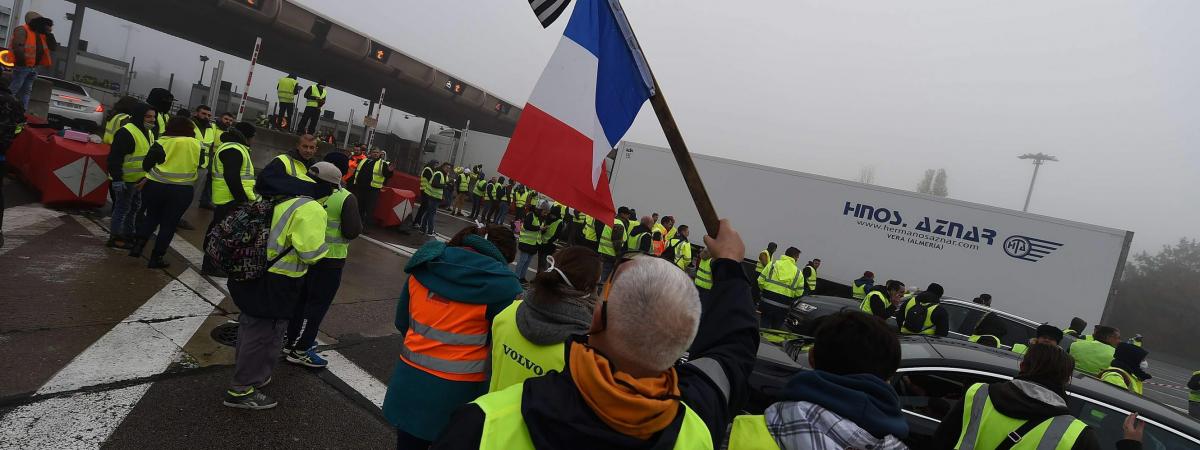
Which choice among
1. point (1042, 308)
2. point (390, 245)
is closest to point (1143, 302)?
point (1042, 308)

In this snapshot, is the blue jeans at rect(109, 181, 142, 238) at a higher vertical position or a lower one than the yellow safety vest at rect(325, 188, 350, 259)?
lower

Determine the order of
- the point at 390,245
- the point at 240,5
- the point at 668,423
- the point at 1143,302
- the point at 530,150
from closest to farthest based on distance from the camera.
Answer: the point at 668,423 < the point at 530,150 < the point at 390,245 < the point at 240,5 < the point at 1143,302

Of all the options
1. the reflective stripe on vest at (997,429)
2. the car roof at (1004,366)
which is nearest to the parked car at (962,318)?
the car roof at (1004,366)

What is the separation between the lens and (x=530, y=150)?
240 cm

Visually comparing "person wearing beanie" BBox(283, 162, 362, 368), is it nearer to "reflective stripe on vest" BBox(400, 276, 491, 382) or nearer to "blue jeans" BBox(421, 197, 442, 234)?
"reflective stripe on vest" BBox(400, 276, 491, 382)

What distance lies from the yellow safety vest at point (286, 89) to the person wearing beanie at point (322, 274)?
1143 centimetres

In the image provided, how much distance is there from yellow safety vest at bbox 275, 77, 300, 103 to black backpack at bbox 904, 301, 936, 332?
47.7ft

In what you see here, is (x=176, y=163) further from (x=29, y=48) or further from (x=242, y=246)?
(x=29, y=48)

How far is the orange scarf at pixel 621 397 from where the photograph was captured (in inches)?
45.5

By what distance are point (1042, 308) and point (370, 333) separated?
13.9 meters

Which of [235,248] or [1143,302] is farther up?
[1143,302]

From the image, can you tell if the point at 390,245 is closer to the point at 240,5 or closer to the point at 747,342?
the point at 747,342

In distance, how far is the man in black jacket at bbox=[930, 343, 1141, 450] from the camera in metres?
2.62

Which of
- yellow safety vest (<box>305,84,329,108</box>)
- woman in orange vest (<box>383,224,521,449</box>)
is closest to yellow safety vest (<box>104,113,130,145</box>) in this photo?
yellow safety vest (<box>305,84,329,108</box>)
